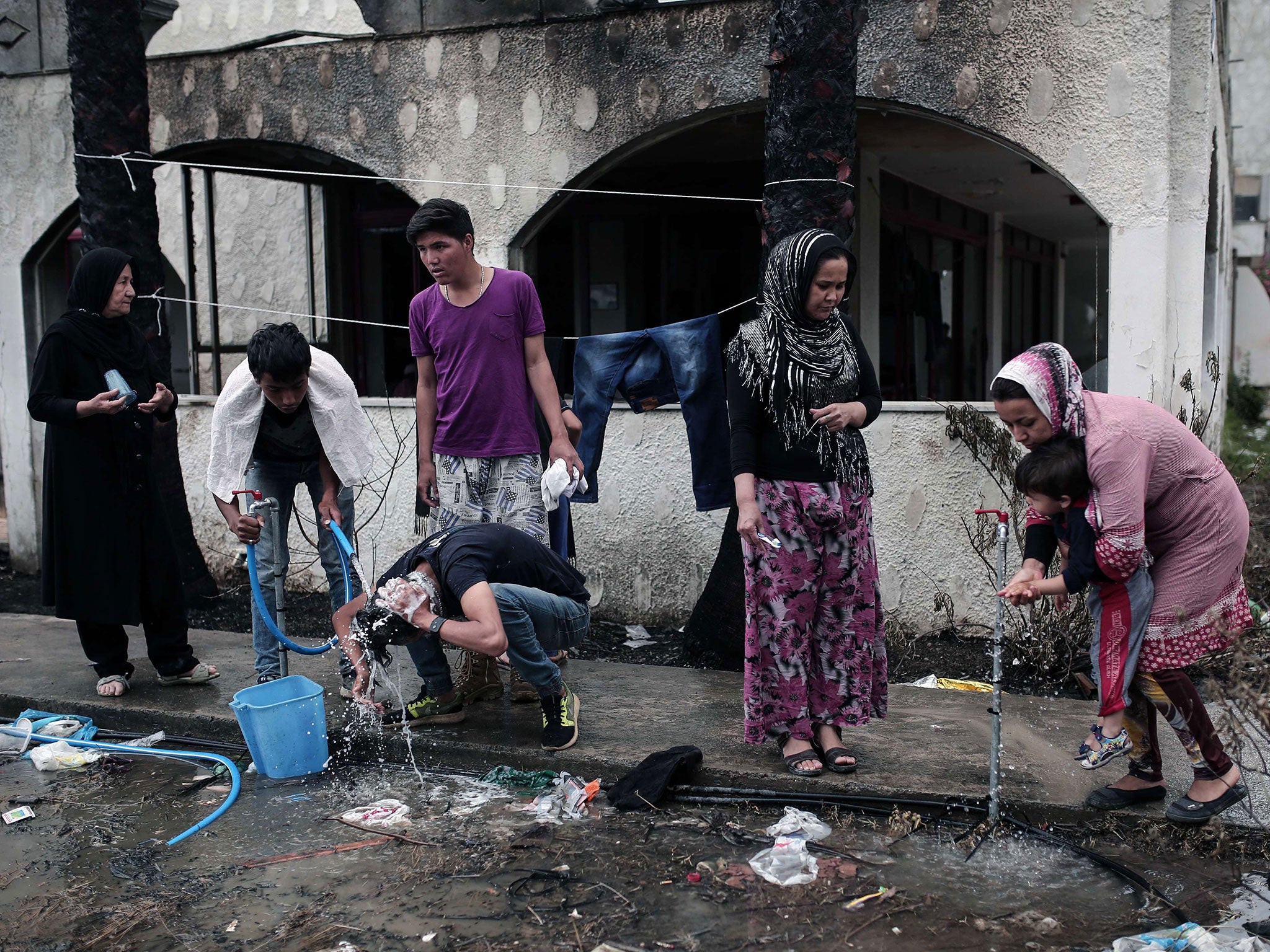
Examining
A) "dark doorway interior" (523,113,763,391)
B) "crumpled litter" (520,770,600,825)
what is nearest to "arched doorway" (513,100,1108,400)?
"dark doorway interior" (523,113,763,391)

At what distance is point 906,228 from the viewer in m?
10.6


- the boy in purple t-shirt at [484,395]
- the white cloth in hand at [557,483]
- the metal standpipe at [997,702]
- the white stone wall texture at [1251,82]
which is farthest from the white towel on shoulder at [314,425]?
the white stone wall texture at [1251,82]

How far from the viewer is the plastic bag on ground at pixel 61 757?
457cm

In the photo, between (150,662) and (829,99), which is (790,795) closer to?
(829,99)

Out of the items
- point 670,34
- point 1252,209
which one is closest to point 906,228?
point 670,34

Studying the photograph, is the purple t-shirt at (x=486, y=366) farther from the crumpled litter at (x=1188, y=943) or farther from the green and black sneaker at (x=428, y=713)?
the crumpled litter at (x=1188, y=943)

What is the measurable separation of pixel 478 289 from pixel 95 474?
6.49 ft

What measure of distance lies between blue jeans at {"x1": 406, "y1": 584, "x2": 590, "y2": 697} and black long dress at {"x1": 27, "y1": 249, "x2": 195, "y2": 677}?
152 centimetres

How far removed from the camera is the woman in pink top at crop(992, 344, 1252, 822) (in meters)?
3.27

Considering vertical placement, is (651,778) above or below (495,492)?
below

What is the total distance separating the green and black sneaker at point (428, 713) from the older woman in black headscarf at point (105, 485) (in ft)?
4.27

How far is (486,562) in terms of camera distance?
13.4ft

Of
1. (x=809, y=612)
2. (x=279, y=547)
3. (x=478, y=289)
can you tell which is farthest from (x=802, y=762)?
(x=279, y=547)

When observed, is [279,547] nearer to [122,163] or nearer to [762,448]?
[762,448]
